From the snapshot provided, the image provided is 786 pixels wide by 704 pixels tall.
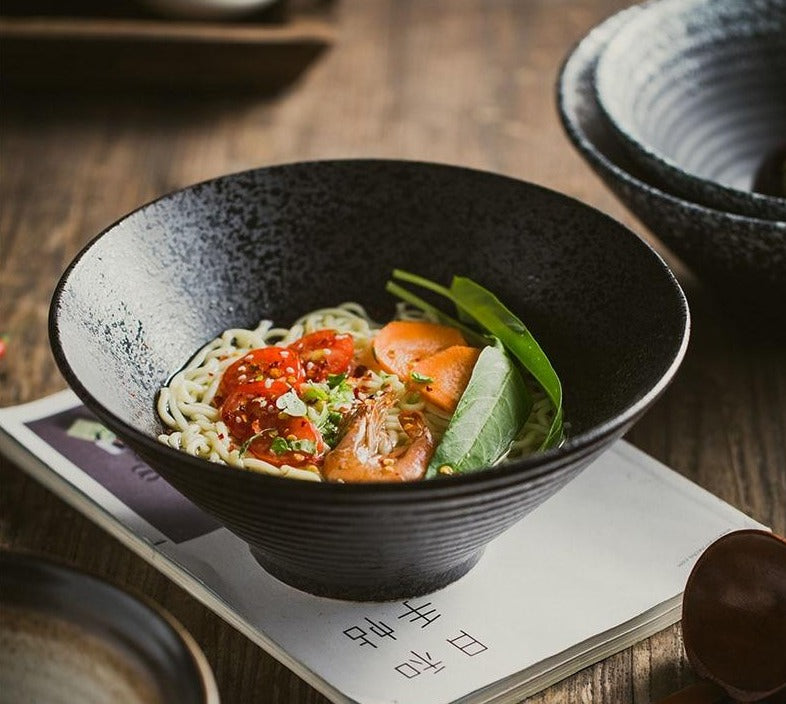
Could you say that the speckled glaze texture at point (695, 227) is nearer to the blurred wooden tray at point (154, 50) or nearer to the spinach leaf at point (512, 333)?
the spinach leaf at point (512, 333)

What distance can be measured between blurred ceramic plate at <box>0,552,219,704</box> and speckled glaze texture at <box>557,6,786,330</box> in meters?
0.94

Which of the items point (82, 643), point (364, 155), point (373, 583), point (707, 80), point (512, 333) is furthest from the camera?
point (364, 155)

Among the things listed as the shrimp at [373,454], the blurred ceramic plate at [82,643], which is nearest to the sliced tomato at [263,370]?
the shrimp at [373,454]

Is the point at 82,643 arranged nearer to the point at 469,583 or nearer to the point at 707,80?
the point at 469,583

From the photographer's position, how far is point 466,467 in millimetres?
1310

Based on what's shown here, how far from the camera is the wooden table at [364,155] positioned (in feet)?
4.67

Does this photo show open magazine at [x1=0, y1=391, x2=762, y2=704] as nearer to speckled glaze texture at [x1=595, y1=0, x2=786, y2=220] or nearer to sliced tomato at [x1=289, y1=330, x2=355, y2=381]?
sliced tomato at [x1=289, y1=330, x2=355, y2=381]

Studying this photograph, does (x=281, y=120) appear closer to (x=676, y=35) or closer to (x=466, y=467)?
(x=676, y=35)

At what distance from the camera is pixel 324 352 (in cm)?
152

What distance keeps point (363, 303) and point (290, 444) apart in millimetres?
378

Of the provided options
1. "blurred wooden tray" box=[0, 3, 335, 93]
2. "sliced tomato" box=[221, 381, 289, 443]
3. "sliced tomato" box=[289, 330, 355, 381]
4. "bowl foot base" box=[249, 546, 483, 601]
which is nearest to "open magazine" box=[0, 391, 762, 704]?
"bowl foot base" box=[249, 546, 483, 601]

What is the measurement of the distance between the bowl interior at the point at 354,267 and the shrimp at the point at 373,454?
0.20 m

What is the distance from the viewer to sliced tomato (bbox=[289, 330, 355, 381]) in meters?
1.51

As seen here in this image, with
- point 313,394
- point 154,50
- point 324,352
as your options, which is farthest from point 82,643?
point 154,50
